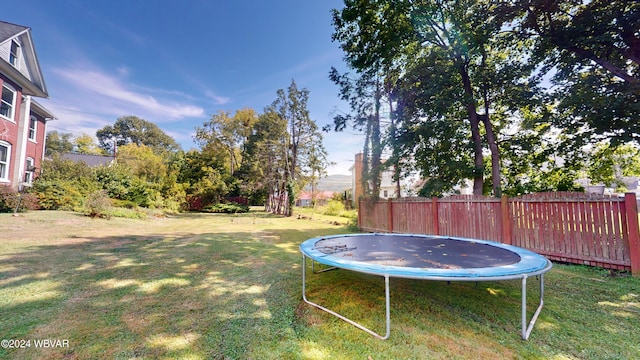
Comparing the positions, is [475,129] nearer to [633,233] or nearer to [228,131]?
[633,233]

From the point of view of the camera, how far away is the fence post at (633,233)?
11.6 ft

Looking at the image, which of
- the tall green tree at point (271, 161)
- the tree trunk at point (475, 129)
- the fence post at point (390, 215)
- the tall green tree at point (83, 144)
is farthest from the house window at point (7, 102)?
the tall green tree at point (83, 144)

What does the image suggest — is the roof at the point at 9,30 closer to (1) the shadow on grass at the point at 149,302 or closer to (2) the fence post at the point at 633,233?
(1) the shadow on grass at the point at 149,302

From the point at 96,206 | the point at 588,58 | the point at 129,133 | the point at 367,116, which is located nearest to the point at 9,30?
the point at 96,206

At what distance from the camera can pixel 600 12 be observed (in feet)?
16.9

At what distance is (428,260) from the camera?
2768 mm

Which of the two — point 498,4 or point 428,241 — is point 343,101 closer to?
point 498,4

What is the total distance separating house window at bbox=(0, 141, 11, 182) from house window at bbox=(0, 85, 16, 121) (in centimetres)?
115

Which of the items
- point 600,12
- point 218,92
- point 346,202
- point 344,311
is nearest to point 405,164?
point 600,12

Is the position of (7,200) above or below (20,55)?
below

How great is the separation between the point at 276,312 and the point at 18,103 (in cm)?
1526

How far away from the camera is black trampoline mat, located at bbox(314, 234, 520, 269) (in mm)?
2609

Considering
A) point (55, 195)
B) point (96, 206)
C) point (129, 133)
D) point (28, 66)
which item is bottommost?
point (96, 206)

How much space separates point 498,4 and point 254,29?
28.1 feet
